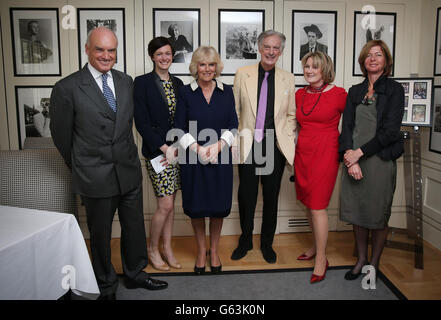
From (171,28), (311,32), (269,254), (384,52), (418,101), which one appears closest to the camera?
(384,52)

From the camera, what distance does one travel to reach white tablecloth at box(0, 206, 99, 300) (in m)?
1.35

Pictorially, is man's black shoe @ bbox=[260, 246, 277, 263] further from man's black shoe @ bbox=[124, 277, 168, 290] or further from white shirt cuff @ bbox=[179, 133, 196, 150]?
white shirt cuff @ bbox=[179, 133, 196, 150]

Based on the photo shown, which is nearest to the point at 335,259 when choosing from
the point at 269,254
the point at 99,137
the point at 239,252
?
the point at 269,254

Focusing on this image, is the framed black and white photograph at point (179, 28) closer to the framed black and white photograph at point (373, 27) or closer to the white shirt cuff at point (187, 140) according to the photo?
the white shirt cuff at point (187, 140)

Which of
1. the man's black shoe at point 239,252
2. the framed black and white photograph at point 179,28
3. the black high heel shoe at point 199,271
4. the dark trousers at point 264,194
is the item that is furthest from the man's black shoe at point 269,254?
the framed black and white photograph at point 179,28

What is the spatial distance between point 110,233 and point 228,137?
103 centimetres

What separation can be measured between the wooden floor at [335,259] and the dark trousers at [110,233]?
385mm

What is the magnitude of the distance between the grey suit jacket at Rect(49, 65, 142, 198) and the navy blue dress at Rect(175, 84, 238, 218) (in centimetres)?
46

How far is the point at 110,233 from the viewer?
2408 millimetres

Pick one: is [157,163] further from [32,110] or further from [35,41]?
[35,41]

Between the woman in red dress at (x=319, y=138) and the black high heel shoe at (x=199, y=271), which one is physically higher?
the woman in red dress at (x=319, y=138)

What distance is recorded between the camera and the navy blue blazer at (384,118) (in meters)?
2.56

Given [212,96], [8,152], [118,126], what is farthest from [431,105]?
[8,152]
